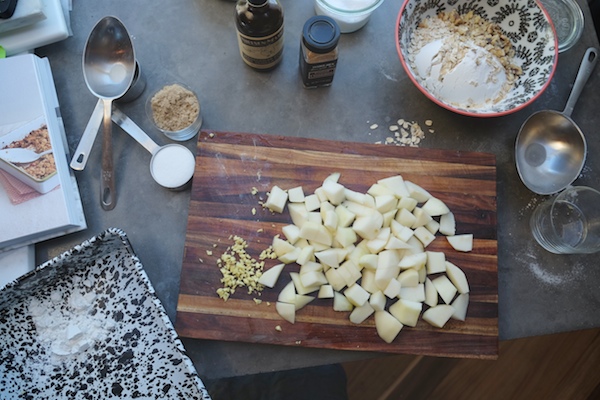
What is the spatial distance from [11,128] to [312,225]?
82 cm

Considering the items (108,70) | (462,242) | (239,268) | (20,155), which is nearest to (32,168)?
(20,155)

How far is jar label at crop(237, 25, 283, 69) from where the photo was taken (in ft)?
3.85

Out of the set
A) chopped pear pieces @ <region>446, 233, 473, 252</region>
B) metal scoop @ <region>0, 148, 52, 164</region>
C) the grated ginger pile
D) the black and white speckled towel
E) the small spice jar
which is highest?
the small spice jar

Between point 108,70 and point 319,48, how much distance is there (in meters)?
0.60

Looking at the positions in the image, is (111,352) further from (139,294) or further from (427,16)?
(427,16)

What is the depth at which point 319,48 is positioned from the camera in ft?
3.70

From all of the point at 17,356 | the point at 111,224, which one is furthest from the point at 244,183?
the point at 17,356

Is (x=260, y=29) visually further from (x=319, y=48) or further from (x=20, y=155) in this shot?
(x=20, y=155)

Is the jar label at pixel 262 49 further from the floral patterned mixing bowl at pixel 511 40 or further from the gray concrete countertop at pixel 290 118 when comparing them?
the floral patterned mixing bowl at pixel 511 40

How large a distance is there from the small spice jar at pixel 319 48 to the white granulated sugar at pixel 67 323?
808 mm

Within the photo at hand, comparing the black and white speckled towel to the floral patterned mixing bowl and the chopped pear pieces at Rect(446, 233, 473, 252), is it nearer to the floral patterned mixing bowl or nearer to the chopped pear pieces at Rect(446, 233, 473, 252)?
the chopped pear pieces at Rect(446, 233, 473, 252)

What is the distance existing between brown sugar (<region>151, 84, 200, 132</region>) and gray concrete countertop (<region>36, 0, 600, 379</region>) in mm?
74

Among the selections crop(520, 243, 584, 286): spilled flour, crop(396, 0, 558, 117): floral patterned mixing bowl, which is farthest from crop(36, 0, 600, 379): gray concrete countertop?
crop(396, 0, 558, 117): floral patterned mixing bowl

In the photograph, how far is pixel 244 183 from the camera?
122 cm
